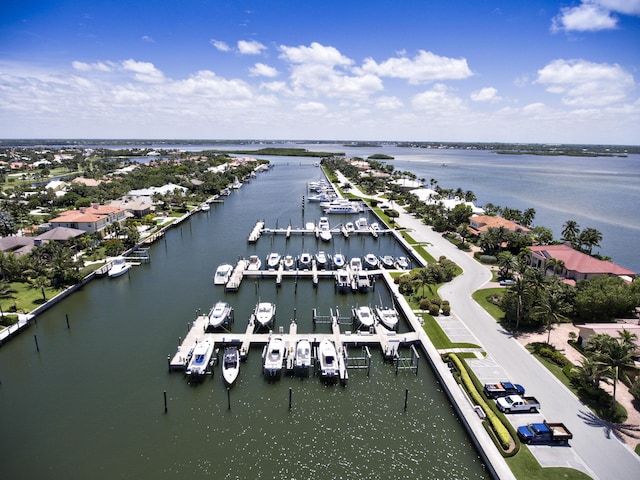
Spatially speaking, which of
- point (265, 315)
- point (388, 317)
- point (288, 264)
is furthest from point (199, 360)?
point (288, 264)

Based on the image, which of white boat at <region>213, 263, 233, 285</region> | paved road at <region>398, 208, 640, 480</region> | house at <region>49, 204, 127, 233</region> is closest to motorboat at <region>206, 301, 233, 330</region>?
white boat at <region>213, 263, 233, 285</region>

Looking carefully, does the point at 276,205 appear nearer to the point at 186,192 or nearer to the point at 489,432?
the point at 186,192

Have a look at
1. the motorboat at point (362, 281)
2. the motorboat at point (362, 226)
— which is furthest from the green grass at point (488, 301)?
the motorboat at point (362, 226)

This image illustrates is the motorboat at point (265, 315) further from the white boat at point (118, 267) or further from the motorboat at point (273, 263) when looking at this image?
the white boat at point (118, 267)

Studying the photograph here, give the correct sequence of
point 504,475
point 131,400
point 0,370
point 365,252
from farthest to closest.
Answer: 1. point 365,252
2. point 0,370
3. point 131,400
4. point 504,475

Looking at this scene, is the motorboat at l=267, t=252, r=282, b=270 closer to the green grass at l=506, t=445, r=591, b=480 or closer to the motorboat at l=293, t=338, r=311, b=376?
the motorboat at l=293, t=338, r=311, b=376

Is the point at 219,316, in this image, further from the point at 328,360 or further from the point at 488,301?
the point at 488,301

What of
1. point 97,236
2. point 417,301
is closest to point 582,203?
point 417,301
